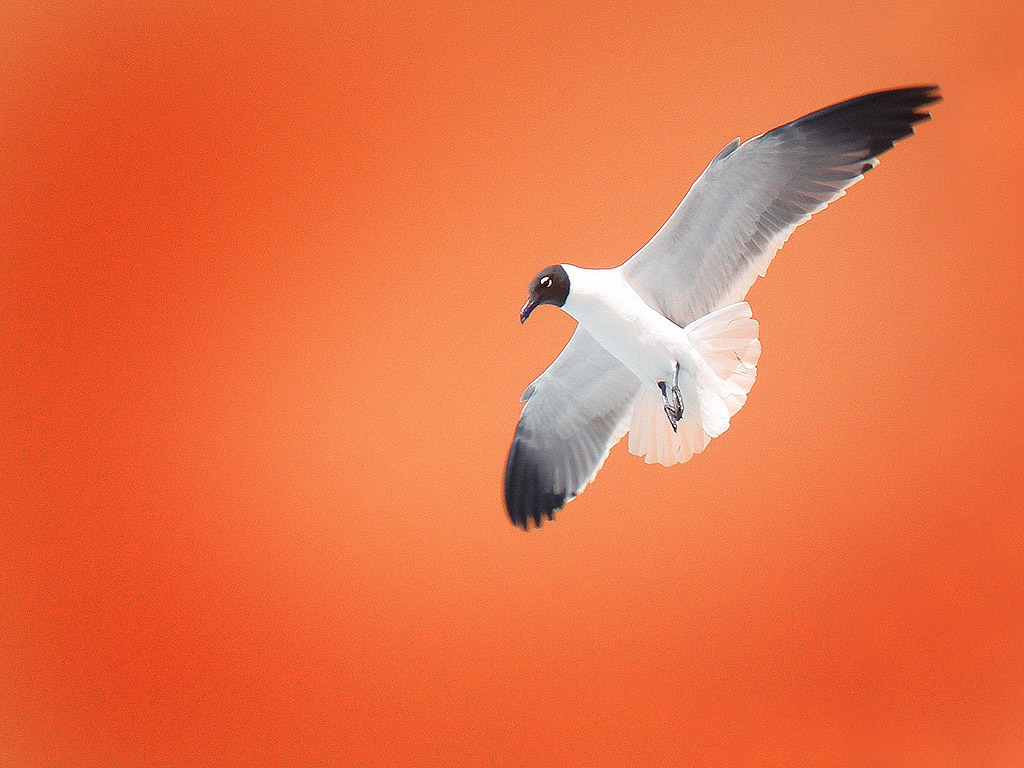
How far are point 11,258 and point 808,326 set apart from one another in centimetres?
211

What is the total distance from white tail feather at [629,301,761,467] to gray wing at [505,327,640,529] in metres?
0.21

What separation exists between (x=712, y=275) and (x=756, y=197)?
0.55ft

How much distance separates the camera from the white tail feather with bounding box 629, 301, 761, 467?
171cm

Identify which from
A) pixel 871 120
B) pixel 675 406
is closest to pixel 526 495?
pixel 675 406

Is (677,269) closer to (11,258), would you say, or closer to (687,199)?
(687,199)

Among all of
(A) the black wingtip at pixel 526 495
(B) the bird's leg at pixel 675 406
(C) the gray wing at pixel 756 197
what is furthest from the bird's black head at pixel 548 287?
(A) the black wingtip at pixel 526 495

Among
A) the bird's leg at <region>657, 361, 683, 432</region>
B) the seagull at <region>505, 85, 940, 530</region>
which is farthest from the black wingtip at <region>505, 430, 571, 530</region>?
the bird's leg at <region>657, 361, 683, 432</region>

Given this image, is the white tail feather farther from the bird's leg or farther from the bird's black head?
the bird's black head

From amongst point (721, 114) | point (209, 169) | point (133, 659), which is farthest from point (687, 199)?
point (133, 659)

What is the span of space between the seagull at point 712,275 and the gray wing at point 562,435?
0.31ft

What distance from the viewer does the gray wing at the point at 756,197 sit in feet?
5.53

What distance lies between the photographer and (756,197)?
5.85 feet

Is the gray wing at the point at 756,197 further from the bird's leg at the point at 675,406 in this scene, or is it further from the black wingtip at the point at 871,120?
the bird's leg at the point at 675,406

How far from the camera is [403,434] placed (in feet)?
8.30
